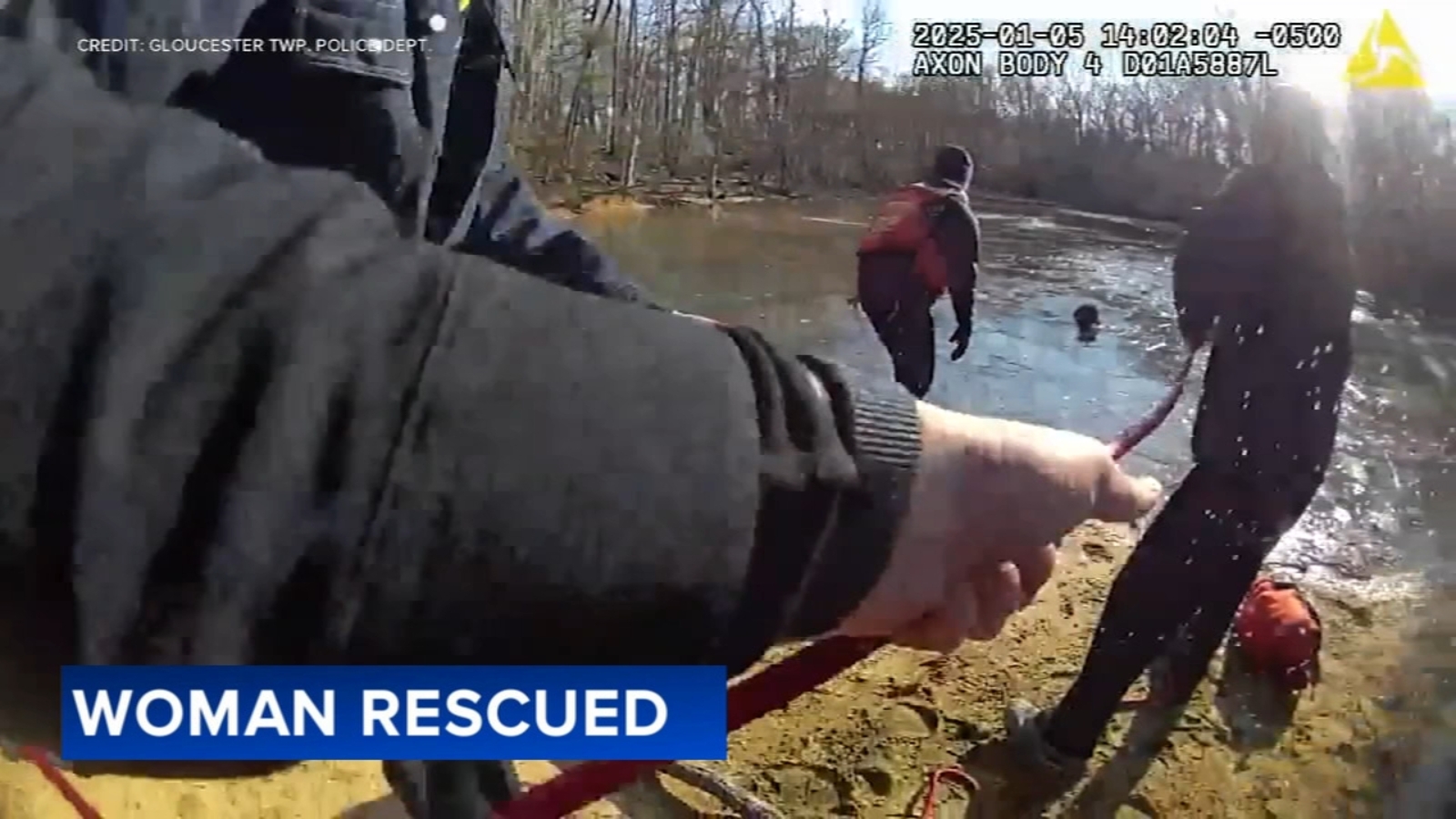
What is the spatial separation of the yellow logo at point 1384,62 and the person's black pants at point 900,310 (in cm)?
34

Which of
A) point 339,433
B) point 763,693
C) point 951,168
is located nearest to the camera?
point 339,433

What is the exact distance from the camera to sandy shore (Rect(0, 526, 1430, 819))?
3.01 feet

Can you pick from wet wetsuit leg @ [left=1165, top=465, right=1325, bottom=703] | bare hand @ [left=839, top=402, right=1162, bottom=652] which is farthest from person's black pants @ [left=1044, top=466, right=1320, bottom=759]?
bare hand @ [left=839, top=402, right=1162, bottom=652]

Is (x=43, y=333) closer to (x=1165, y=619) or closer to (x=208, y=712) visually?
(x=208, y=712)

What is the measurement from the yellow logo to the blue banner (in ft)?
2.05

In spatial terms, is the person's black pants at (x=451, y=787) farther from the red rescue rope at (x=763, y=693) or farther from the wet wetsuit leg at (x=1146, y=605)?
the wet wetsuit leg at (x=1146, y=605)

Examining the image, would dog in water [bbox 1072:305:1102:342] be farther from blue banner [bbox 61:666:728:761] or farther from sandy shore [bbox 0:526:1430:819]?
blue banner [bbox 61:666:728:761]

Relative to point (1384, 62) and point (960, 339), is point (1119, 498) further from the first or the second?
point (1384, 62)

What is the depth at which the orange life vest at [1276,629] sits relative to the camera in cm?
92

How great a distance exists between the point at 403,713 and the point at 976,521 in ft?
1.28

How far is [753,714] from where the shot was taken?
809 millimetres

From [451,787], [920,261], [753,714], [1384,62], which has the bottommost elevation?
[451,787]

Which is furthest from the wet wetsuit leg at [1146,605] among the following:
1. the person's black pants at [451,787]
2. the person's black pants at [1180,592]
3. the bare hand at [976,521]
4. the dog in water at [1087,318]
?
the person's black pants at [451,787]

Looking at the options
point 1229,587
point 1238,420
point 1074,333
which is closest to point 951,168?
point 1074,333
